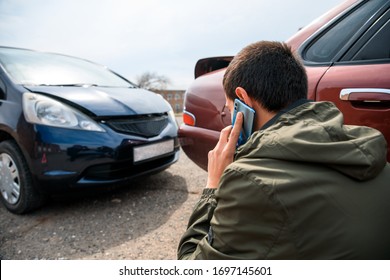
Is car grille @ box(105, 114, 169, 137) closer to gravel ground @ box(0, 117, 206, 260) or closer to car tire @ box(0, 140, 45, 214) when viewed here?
gravel ground @ box(0, 117, 206, 260)

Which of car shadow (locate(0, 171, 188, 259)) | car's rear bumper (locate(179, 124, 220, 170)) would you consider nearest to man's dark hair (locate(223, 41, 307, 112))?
car's rear bumper (locate(179, 124, 220, 170))

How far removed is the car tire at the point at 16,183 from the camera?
212cm

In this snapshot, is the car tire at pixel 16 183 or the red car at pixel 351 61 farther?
the car tire at pixel 16 183

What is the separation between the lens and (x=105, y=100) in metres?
2.33

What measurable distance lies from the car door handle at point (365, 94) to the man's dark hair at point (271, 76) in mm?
445

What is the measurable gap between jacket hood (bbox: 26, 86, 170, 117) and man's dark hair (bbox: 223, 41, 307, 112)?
1.51 meters

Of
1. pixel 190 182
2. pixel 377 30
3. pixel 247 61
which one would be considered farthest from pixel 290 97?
pixel 190 182

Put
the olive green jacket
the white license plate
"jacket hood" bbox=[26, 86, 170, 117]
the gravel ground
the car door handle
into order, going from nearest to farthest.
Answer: the olive green jacket → the car door handle → the gravel ground → "jacket hood" bbox=[26, 86, 170, 117] → the white license plate

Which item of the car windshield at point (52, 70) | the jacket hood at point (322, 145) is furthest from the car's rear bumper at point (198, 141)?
the car windshield at point (52, 70)

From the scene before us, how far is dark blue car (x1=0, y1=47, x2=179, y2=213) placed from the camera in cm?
202

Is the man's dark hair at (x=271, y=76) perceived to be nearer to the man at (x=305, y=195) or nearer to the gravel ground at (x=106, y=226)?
the man at (x=305, y=195)
